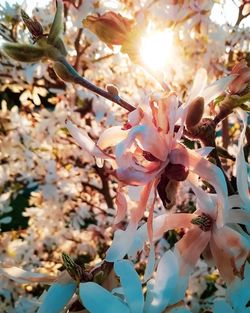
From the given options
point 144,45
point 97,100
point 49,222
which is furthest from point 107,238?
point 144,45

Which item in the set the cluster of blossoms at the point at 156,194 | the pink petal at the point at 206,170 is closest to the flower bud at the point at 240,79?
the cluster of blossoms at the point at 156,194

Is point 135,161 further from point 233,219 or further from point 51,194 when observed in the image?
point 51,194

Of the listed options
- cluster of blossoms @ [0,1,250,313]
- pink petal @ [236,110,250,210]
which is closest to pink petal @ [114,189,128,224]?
cluster of blossoms @ [0,1,250,313]

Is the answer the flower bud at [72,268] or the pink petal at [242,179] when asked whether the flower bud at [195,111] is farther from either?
the flower bud at [72,268]

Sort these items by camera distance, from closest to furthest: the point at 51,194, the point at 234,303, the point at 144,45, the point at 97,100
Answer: the point at 234,303 < the point at 144,45 < the point at 97,100 < the point at 51,194

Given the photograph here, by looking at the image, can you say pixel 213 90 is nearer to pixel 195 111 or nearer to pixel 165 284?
pixel 195 111
